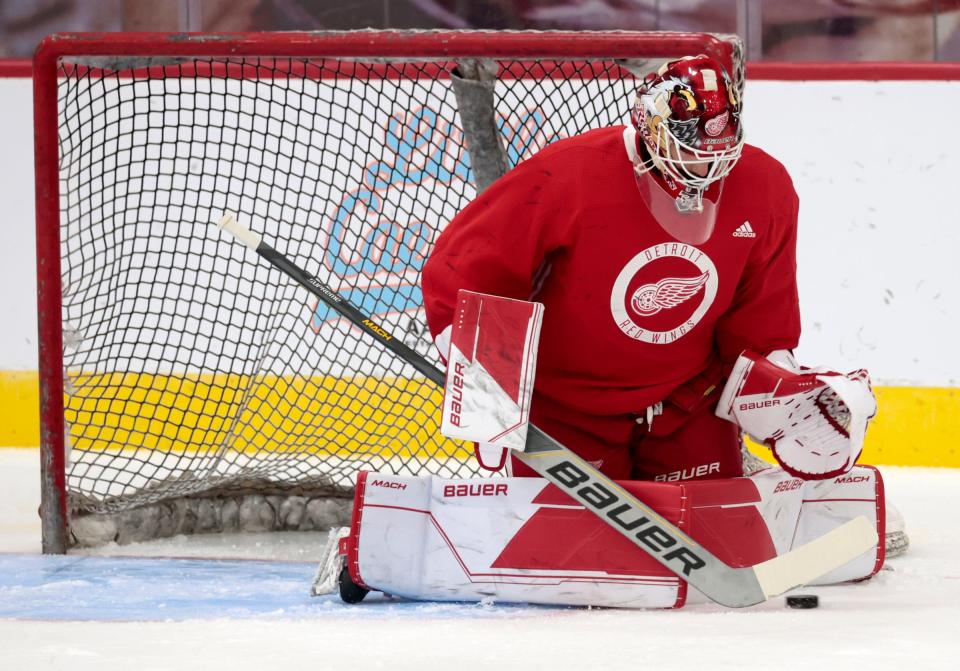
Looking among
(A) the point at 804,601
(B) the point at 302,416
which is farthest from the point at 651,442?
(B) the point at 302,416

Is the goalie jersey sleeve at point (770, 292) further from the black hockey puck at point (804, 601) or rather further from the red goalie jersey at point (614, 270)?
the black hockey puck at point (804, 601)

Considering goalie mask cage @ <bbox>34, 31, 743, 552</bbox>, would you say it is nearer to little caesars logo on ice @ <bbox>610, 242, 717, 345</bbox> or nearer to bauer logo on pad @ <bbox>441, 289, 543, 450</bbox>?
little caesars logo on ice @ <bbox>610, 242, 717, 345</bbox>

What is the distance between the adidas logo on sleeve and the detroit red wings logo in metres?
0.08

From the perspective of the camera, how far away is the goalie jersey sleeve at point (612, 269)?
6.89 feet

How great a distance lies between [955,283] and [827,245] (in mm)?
350

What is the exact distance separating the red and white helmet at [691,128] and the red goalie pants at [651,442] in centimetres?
46

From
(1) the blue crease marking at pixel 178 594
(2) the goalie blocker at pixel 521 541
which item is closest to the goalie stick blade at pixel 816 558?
(2) the goalie blocker at pixel 521 541

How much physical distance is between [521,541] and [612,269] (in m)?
0.46

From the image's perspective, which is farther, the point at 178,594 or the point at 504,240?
the point at 178,594

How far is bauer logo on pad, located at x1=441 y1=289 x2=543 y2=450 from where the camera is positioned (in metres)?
2.06

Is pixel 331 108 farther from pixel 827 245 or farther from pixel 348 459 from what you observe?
pixel 827 245

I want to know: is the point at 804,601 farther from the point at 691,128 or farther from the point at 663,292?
the point at 691,128

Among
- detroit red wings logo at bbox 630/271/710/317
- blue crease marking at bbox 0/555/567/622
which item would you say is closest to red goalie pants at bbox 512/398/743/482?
detroit red wings logo at bbox 630/271/710/317

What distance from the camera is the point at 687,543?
6.70 ft
